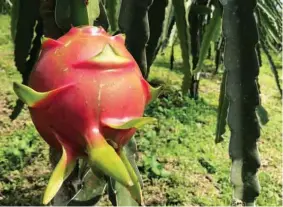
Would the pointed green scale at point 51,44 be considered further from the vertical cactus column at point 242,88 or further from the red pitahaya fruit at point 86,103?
the vertical cactus column at point 242,88

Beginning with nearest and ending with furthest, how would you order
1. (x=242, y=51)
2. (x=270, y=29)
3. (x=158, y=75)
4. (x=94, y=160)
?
1. (x=94, y=160)
2. (x=242, y=51)
3. (x=270, y=29)
4. (x=158, y=75)

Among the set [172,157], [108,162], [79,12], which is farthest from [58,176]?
[172,157]

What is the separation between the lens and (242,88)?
713 millimetres

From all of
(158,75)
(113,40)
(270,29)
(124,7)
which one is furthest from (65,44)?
(158,75)

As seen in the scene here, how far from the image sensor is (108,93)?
491 mm

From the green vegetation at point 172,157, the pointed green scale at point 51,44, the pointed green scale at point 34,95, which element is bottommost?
the green vegetation at point 172,157

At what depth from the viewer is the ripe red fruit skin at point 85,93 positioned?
49 centimetres

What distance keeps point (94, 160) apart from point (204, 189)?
2035 millimetres

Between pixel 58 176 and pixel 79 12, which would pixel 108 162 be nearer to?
pixel 58 176

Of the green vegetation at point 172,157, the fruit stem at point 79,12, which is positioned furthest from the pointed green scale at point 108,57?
the green vegetation at point 172,157

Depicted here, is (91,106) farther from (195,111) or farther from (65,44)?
(195,111)

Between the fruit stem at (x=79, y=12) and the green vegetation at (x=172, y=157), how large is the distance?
149cm

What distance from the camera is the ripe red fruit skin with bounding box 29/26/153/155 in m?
0.49

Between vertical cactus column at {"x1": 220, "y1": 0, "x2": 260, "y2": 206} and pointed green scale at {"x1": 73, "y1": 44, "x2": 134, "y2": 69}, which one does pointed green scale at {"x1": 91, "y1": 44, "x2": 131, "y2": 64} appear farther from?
vertical cactus column at {"x1": 220, "y1": 0, "x2": 260, "y2": 206}
